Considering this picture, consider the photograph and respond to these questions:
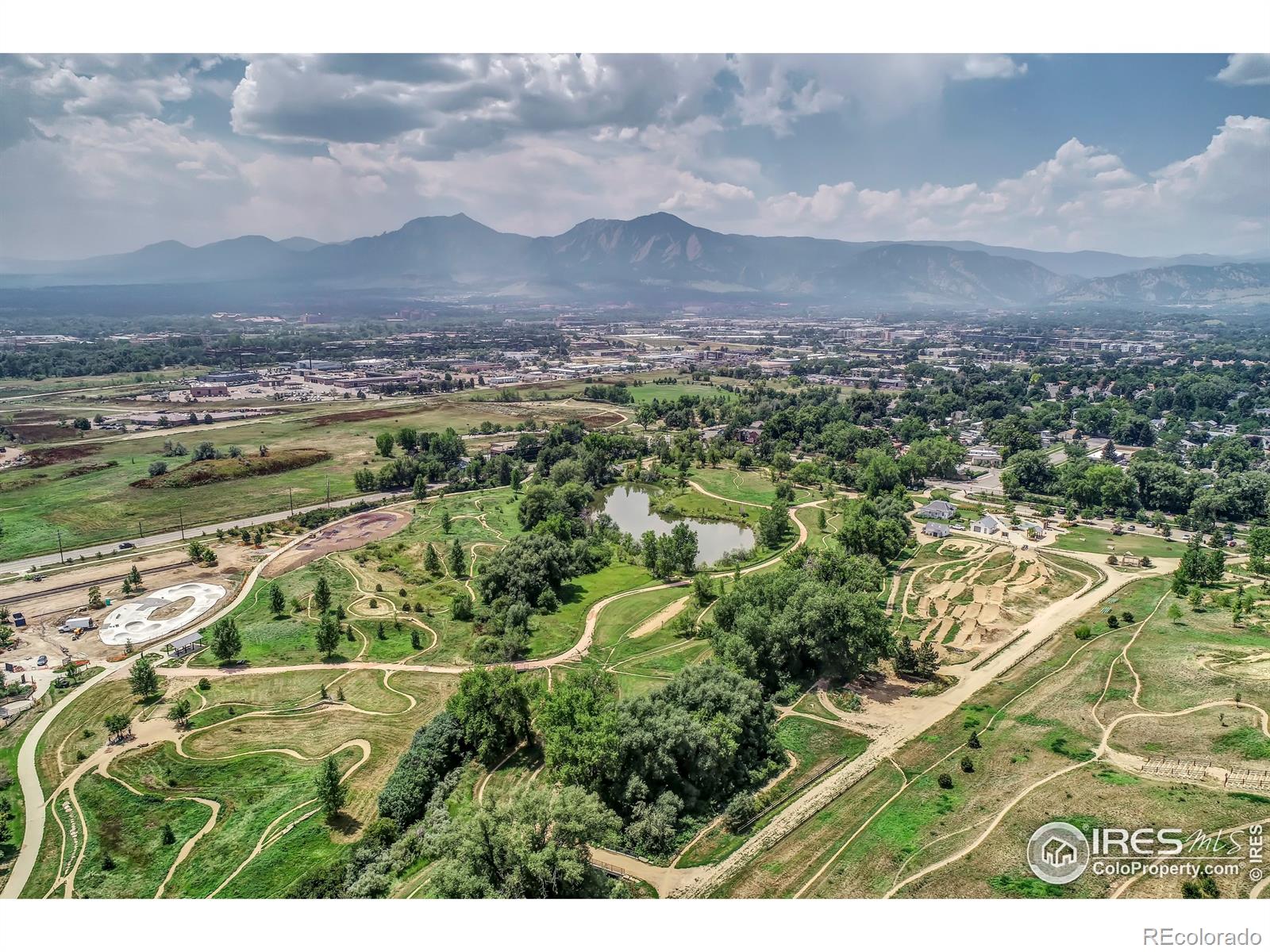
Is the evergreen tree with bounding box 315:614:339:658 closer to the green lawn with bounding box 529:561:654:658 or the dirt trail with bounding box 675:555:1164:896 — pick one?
the green lawn with bounding box 529:561:654:658

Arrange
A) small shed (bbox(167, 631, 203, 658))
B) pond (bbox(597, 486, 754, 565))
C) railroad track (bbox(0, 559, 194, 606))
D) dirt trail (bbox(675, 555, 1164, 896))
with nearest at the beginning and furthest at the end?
1. dirt trail (bbox(675, 555, 1164, 896))
2. small shed (bbox(167, 631, 203, 658))
3. railroad track (bbox(0, 559, 194, 606))
4. pond (bbox(597, 486, 754, 565))

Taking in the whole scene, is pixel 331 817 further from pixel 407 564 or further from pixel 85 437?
pixel 85 437

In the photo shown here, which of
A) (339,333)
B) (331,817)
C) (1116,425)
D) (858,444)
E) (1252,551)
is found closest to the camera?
(331,817)

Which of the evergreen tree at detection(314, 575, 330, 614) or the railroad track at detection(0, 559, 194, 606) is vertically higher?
the evergreen tree at detection(314, 575, 330, 614)

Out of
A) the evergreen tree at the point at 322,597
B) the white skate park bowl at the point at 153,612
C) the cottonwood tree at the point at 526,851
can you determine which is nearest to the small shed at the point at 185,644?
the white skate park bowl at the point at 153,612

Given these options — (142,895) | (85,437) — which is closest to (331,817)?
(142,895)

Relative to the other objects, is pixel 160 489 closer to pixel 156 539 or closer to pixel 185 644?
pixel 156 539

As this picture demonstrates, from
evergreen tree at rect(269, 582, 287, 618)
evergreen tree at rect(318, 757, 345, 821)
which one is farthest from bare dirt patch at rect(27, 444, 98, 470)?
evergreen tree at rect(318, 757, 345, 821)
